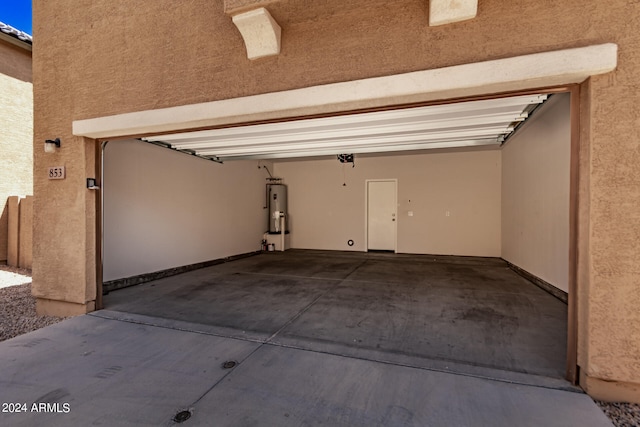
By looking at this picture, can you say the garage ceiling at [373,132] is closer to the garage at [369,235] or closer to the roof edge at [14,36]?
the garage at [369,235]

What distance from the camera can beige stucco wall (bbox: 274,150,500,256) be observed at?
7.52 m

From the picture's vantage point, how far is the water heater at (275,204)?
8.92 metres

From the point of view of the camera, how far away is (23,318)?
346cm

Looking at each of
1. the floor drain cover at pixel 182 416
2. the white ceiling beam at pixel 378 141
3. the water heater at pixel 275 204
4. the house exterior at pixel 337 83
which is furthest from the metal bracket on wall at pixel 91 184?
the water heater at pixel 275 204

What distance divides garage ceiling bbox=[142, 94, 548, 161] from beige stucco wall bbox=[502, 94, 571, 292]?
33cm

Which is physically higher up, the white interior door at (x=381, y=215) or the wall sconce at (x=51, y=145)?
the wall sconce at (x=51, y=145)

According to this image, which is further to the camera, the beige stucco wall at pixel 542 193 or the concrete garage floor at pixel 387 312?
the beige stucco wall at pixel 542 193

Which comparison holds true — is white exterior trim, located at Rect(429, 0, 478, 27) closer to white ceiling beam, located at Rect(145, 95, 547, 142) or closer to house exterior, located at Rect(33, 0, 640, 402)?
house exterior, located at Rect(33, 0, 640, 402)

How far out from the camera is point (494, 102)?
3367 millimetres

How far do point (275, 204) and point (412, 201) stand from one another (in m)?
4.15

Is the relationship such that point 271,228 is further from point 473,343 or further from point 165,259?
point 473,343

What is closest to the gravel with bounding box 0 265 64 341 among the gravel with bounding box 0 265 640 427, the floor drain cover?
the gravel with bounding box 0 265 640 427

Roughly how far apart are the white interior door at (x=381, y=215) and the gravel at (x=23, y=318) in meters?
6.65

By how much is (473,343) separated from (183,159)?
5.93 meters
